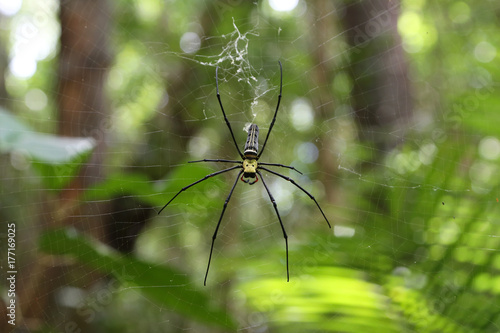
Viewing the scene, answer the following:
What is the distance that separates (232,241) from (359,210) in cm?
294

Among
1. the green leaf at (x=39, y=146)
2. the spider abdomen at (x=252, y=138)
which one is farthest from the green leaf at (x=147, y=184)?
the spider abdomen at (x=252, y=138)

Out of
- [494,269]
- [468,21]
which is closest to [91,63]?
[494,269]

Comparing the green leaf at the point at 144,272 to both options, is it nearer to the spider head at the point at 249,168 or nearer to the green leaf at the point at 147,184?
the green leaf at the point at 147,184

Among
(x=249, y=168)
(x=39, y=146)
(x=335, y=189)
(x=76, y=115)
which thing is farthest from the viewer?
(x=335, y=189)

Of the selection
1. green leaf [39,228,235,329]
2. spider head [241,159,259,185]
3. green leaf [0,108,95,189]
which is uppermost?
spider head [241,159,259,185]

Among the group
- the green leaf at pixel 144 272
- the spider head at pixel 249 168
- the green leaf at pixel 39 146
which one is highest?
the spider head at pixel 249 168

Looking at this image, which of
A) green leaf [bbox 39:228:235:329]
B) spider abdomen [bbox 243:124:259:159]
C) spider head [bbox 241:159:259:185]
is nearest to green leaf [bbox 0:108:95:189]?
green leaf [bbox 39:228:235:329]

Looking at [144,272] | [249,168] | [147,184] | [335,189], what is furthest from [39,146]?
[335,189]

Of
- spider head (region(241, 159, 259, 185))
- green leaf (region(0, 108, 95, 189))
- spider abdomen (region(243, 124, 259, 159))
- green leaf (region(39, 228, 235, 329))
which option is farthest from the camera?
spider head (region(241, 159, 259, 185))

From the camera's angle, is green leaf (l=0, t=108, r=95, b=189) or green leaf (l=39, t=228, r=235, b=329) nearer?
green leaf (l=0, t=108, r=95, b=189)

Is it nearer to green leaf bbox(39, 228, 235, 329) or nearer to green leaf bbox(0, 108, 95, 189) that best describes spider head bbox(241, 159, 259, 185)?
green leaf bbox(39, 228, 235, 329)

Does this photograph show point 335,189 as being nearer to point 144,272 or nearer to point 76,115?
point 76,115

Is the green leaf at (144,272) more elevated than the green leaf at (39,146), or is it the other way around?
the green leaf at (39,146)

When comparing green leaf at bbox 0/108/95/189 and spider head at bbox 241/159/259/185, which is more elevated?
spider head at bbox 241/159/259/185
